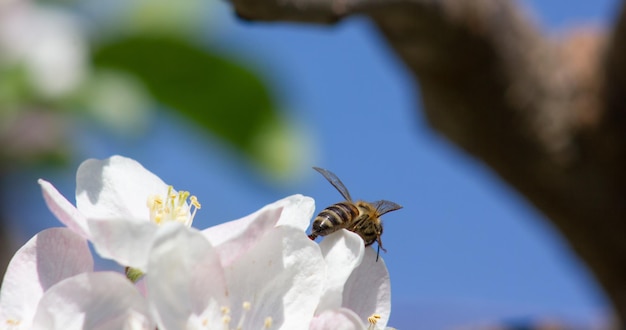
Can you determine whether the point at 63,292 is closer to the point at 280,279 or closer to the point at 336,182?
the point at 280,279

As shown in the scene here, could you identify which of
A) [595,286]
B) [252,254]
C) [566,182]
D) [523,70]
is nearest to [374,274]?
[252,254]

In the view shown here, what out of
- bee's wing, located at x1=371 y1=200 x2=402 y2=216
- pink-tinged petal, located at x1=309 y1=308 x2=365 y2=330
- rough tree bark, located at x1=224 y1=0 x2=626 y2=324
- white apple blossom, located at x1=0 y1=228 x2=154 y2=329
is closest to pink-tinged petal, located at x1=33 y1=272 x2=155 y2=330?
white apple blossom, located at x1=0 y1=228 x2=154 y2=329

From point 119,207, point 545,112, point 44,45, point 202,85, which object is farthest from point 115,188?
point 44,45

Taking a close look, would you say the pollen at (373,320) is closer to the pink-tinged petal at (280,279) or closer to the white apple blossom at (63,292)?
the pink-tinged petal at (280,279)

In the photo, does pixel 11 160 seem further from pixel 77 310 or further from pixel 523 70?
pixel 77 310

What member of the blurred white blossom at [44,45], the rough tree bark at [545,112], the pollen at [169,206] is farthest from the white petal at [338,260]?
the blurred white blossom at [44,45]

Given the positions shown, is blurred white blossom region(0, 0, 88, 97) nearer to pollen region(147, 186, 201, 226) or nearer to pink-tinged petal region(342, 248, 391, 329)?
pollen region(147, 186, 201, 226)
